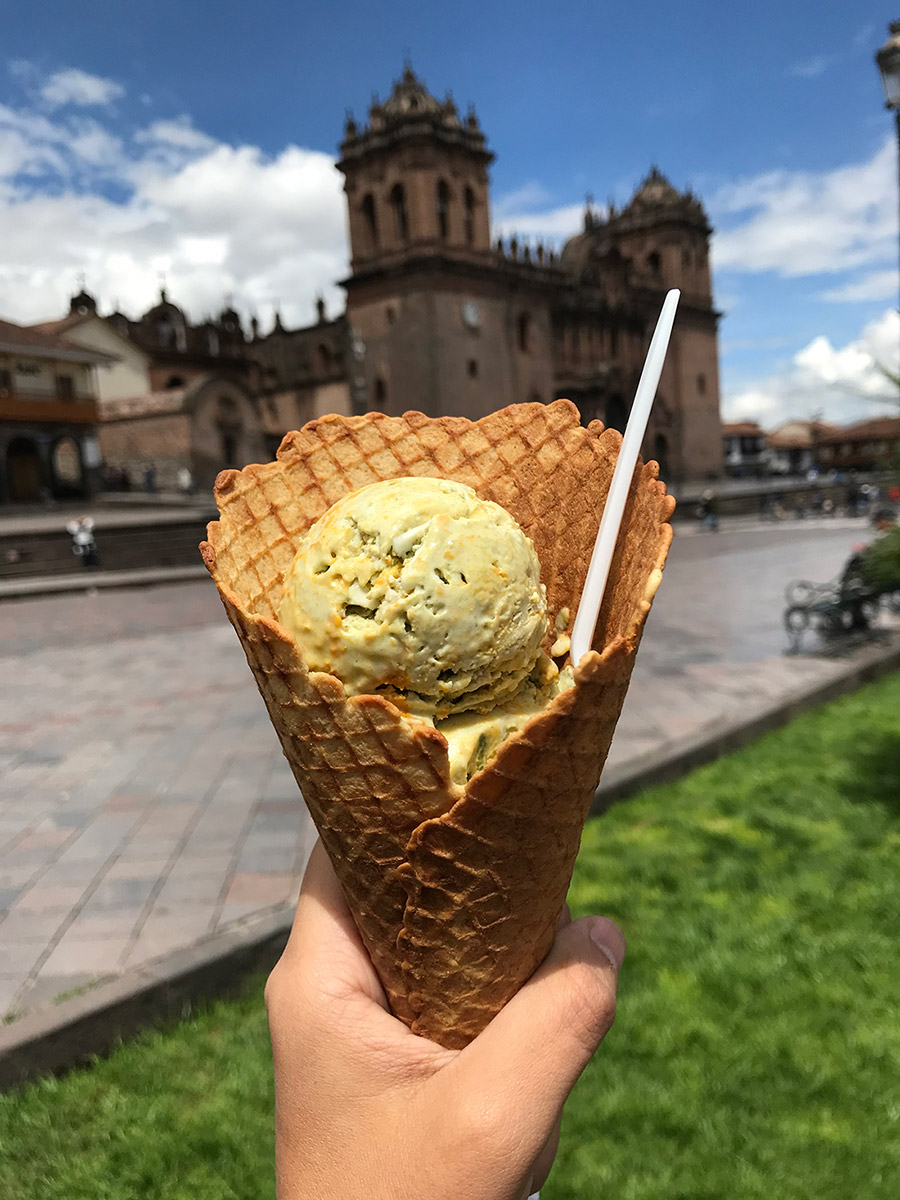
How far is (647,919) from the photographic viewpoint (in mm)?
3270

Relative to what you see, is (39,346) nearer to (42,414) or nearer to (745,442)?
(42,414)

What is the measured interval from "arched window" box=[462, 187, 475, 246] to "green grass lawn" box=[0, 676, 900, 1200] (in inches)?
1232

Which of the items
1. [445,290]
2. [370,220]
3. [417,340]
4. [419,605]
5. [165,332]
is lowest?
[419,605]

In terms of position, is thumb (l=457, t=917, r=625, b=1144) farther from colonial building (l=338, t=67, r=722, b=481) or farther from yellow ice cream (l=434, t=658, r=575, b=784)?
colonial building (l=338, t=67, r=722, b=481)

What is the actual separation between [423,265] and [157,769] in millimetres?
27447

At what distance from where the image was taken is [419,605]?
1272 mm

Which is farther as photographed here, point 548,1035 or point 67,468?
point 67,468

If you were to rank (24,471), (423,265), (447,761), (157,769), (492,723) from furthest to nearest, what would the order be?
(24,471) < (423,265) < (157,769) < (492,723) < (447,761)

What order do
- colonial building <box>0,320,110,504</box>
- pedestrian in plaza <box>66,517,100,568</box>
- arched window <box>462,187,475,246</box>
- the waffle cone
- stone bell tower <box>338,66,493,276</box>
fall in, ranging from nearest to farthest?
the waffle cone < pedestrian in plaza <box>66,517,100,568</box> < colonial building <box>0,320,110,504</box> < stone bell tower <box>338,66,493,276</box> < arched window <box>462,187,475,246</box>

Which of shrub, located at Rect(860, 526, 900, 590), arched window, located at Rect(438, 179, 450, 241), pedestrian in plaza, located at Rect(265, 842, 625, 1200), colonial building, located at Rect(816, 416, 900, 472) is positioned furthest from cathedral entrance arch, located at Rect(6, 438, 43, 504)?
colonial building, located at Rect(816, 416, 900, 472)

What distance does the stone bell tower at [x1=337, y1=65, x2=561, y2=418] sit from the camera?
29.2 meters

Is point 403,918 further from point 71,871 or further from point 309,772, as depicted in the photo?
point 71,871

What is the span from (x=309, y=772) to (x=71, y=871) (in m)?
2.97

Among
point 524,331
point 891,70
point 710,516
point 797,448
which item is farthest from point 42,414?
point 797,448
